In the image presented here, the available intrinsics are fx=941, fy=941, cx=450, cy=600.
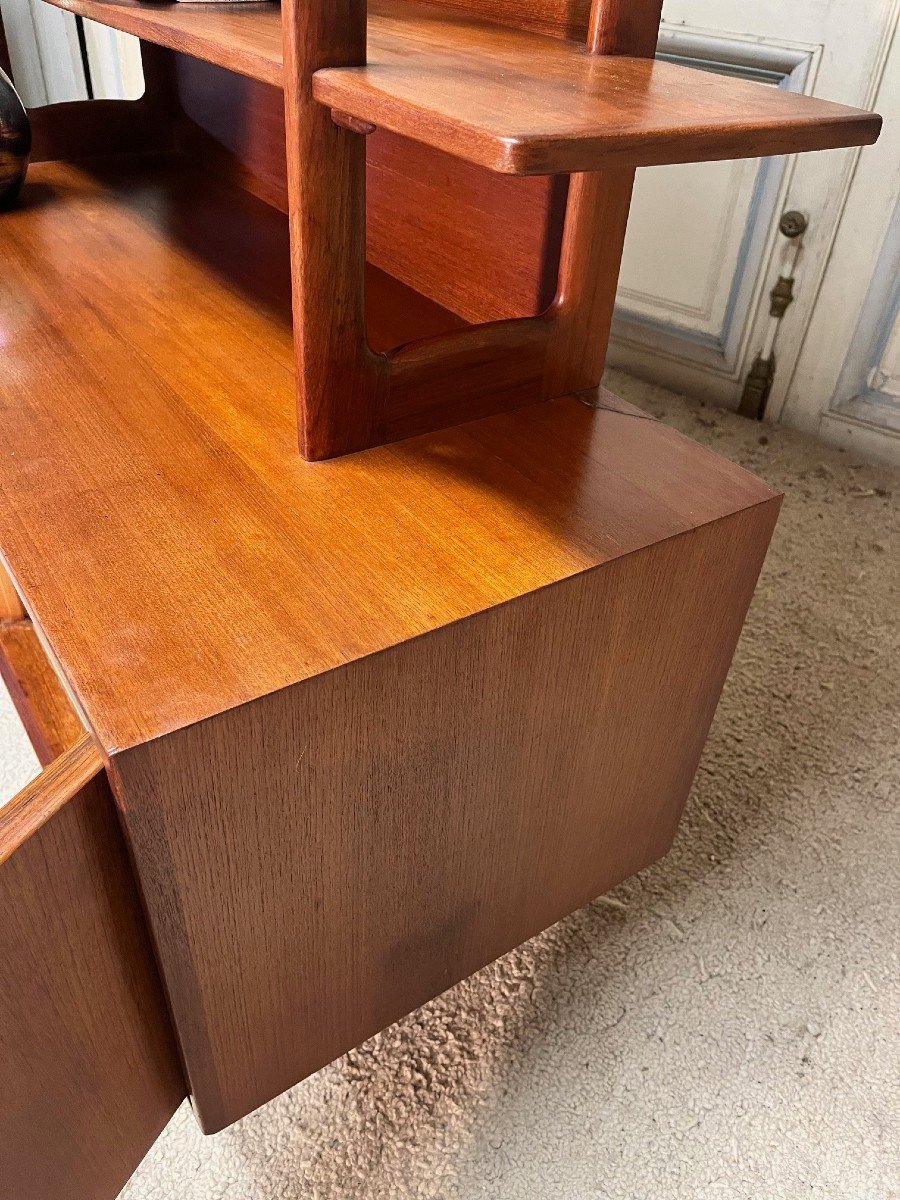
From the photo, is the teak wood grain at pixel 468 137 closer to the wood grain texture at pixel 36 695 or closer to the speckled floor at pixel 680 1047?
the wood grain texture at pixel 36 695

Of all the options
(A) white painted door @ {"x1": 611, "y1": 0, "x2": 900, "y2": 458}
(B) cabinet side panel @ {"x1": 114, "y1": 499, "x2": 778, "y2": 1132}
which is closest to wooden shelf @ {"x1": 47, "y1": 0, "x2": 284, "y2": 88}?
(B) cabinet side panel @ {"x1": 114, "y1": 499, "x2": 778, "y2": 1132}

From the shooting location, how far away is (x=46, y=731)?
76cm

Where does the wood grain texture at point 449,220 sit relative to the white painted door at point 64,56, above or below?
above

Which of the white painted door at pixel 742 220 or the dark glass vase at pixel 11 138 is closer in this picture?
the dark glass vase at pixel 11 138

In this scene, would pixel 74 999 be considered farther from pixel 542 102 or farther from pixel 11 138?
pixel 11 138

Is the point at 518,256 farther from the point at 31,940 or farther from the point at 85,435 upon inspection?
the point at 31,940

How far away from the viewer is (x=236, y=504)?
0.56 m

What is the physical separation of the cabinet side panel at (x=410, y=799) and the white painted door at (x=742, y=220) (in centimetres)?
99

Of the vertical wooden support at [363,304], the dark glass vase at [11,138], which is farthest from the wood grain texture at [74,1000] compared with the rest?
the dark glass vase at [11,138]

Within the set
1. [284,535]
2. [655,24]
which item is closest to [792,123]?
[655,24]

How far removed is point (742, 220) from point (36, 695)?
1250 millimetres

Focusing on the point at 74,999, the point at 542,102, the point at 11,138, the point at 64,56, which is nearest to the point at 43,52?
the point at 64,56

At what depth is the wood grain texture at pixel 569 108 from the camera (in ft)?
1.27

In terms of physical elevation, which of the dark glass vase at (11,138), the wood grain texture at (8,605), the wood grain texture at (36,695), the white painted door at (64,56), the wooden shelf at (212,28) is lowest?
the wood grain texture at (36,695)
